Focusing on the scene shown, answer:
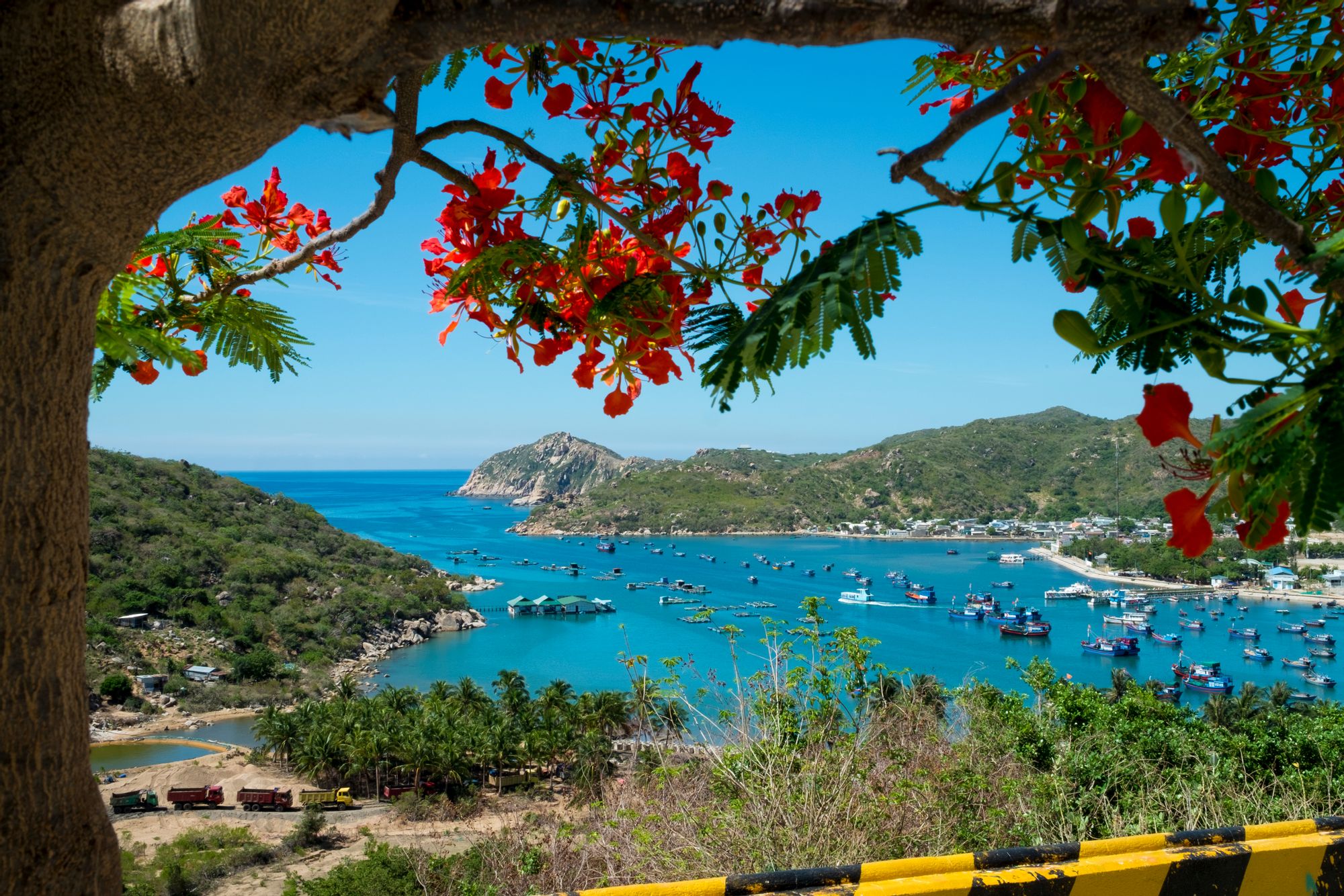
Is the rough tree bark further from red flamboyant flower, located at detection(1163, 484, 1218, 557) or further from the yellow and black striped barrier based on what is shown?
the yellow and black striped barrier

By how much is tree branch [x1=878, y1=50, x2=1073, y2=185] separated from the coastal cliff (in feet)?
232

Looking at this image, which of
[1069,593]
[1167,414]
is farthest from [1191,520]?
[1069,593]

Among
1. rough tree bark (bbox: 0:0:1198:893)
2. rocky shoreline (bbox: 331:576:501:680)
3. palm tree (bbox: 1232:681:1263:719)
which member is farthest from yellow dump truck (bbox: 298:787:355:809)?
rough tree bark (bbox: 0:0:1198:893)

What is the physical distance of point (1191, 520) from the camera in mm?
724

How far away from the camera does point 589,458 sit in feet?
254

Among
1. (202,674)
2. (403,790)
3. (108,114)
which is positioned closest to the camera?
(108,114)

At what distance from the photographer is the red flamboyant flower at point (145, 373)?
1.33m

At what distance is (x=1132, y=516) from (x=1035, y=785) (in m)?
44.1

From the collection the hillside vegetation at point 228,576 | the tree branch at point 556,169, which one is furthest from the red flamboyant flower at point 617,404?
the hillside vegetation at point 228,576

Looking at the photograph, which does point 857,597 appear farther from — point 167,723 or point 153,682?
point 153,682

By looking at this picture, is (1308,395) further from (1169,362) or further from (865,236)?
(865,236)

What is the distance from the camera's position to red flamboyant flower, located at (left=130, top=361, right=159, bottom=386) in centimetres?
133

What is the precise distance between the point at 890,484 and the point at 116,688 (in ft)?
157

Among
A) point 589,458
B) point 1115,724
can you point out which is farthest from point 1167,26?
point 589,458
